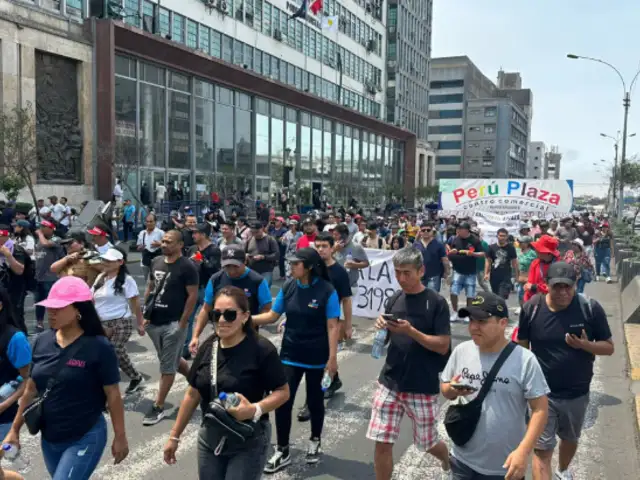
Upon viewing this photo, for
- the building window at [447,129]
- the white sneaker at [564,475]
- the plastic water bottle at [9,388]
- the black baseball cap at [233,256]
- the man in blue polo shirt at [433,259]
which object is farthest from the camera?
the building window at [447,129]

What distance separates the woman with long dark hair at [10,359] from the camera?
12.3 feet

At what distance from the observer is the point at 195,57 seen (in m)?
32.4

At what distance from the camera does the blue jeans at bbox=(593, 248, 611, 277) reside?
1867cm

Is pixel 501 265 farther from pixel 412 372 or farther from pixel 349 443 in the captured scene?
pixel 412 372

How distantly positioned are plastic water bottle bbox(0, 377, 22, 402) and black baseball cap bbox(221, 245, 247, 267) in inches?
96.7

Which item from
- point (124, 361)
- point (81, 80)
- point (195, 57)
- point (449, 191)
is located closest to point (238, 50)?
point (195, 57)

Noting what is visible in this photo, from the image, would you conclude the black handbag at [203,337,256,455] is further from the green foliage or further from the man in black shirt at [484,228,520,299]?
the green foliage

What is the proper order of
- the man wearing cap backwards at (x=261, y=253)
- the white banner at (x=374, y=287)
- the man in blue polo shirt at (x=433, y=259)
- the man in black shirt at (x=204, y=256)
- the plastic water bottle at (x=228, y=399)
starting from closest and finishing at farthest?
the plastic water bottle at (x=228, y=399), the man in black shirt at (x=204, y=256), the man wearing cap backwards at (x=261, y=253), the man in blue polo shirt at (x=433, y=259), the white banner at (x=374, y=287)

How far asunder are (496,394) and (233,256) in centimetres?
319

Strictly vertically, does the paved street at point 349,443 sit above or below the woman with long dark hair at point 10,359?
below

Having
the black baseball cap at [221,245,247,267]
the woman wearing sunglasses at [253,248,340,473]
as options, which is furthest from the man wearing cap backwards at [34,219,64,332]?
the woman wearing sunglasses at [253,248,340,473]

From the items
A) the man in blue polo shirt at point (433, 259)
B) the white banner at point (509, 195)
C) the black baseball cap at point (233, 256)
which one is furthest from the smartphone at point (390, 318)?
the white banner at point (509, 195)

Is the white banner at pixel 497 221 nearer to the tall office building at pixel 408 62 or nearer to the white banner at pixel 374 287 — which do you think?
the white banner at pixel 374 287

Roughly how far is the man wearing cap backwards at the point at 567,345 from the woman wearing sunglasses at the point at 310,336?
5.40ft
